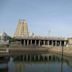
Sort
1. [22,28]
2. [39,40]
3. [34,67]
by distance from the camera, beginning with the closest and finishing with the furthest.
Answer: [34,67] < [39,40] < [22,28]

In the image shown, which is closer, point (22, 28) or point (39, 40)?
point (39, 40)

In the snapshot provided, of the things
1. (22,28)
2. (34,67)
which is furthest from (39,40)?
(34,67)

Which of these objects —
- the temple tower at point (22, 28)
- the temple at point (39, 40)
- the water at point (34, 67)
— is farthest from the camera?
the temple tower at point (22, 28)

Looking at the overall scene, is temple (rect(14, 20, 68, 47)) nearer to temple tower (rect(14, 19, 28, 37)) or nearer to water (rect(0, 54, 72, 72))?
temple tower (rect(14, 19, 28, 37))

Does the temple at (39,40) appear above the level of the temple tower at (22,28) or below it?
below

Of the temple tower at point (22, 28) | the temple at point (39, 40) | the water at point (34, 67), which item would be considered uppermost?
the temple tower at point (22, 28)

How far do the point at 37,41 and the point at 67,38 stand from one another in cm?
1884

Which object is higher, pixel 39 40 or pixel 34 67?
pixel 39 40

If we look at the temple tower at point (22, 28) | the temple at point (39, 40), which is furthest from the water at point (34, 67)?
the temple tower at point (22, 28)

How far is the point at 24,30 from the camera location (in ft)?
530

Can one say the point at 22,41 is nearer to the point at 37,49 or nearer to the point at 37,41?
the point at 37,41

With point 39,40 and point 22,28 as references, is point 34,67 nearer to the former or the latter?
point 39,40

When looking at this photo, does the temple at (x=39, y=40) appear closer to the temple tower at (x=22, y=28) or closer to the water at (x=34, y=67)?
the temple tower at (x=22, y=28)

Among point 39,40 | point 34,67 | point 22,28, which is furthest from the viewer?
point 22,28
